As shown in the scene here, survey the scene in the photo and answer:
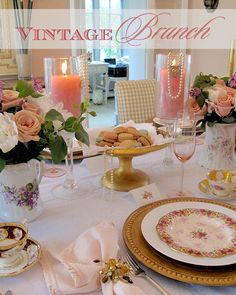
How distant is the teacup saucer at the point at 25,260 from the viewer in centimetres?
71

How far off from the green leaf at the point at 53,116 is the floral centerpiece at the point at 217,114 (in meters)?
0.52

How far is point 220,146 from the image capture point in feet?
4.10

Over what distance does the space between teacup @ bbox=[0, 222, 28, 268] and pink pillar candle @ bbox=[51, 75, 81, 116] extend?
0.55 meters

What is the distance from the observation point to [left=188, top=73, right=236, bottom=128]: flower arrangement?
1.16m

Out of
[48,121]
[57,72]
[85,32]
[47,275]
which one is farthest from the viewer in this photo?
[85,32]

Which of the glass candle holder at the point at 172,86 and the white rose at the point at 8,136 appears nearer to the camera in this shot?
the white rose at the point at 8,136

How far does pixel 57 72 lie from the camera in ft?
4.25

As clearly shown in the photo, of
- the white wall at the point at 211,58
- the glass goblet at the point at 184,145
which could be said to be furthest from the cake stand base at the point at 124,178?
the white wall at the point at 211,58

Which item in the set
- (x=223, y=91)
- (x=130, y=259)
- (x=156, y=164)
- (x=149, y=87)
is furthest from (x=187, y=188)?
(x=149, y=87)

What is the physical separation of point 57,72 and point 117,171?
16.8 inches

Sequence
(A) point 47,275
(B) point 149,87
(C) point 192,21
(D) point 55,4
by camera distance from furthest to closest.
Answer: (C) point 192,21 → (D) point 55,4 → (B) point 149,87 → (A) point 47,275

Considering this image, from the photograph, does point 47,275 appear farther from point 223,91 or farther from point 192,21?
point 192,21

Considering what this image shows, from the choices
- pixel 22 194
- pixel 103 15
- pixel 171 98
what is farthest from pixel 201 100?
pixel 103 15

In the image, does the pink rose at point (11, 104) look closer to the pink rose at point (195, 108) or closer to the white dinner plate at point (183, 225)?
the white dinner plate at point (183, 225)
